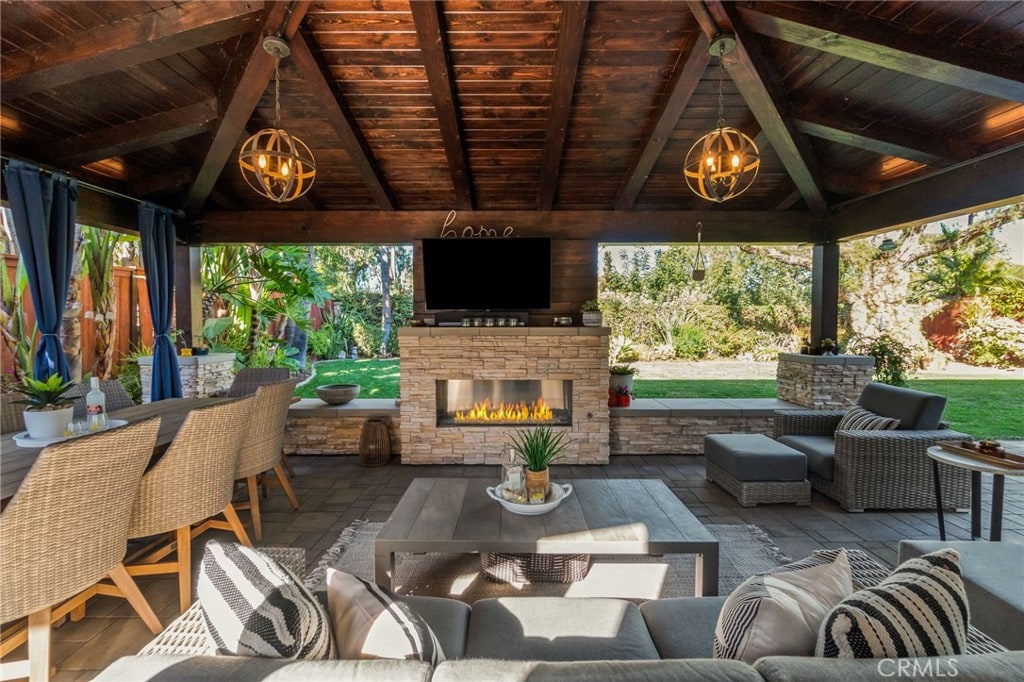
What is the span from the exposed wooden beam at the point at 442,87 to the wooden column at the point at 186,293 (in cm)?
320

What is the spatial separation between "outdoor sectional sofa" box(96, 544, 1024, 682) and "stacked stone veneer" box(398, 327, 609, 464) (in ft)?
10.3

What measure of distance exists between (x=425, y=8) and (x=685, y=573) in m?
3.90

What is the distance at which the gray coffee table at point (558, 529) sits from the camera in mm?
2100

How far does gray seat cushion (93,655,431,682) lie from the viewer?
927 mm

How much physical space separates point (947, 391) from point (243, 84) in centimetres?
1009

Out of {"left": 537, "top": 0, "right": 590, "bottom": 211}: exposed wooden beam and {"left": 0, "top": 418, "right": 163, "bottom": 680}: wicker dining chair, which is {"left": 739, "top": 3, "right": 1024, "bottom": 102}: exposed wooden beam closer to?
{"left": 537, "top": 0, "right": 590, "bottom": 211}: exposed wooden beam

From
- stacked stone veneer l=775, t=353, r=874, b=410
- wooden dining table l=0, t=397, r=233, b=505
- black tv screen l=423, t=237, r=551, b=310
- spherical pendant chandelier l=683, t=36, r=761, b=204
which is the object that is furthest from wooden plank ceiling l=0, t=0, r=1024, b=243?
wooden dining table l=0, t=397, r=233, b=505

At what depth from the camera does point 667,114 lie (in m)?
3.85

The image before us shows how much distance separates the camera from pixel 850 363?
5121 mm

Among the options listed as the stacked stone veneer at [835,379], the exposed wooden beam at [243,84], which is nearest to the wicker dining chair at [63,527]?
the exposed wooden beam at [243,84]

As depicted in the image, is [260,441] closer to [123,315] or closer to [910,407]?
[123,315]

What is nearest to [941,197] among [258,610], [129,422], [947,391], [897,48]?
[897,48]

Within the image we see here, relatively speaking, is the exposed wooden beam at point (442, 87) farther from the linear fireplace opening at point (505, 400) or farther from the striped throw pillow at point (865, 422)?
the striped throw pillow at point (865, 422)

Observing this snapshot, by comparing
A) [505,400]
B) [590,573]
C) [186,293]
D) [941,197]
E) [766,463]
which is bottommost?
[590,573]
